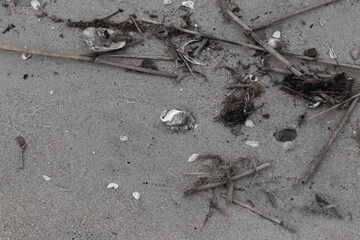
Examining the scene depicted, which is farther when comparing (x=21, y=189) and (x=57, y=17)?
(x=57, y=17)

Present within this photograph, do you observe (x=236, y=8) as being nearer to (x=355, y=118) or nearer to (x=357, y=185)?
(x=355, y=118)

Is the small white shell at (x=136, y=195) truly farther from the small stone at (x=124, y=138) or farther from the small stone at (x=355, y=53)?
the small stone at (x=355, y=53)

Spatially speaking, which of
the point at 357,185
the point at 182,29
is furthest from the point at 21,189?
the point at 357,185

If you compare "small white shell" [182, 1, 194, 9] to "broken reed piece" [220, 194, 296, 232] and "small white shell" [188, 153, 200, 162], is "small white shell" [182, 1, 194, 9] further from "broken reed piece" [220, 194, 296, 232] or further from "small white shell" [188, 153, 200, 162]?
"broken reed piece" [220, 194, 296, 232]

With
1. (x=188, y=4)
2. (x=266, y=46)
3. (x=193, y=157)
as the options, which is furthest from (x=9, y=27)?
(x=266, y=46)

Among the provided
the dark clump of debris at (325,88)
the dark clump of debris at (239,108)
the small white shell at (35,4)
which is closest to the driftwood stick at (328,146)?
the dark clump of debris at (325,88)

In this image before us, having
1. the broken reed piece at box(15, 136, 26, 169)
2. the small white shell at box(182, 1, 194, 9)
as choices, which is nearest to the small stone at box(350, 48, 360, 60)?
the small white shell at box(182, 1, 194, 9)

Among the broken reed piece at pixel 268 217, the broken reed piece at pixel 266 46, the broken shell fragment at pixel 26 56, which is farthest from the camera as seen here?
the broken shell fragment at pixel 26 56

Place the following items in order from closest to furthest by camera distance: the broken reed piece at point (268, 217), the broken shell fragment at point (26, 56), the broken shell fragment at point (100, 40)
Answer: the broken reed piece at point (268, 217) → the broken shell fragment at point (100, 40) → the broken shell fragment at point (26, 56)
